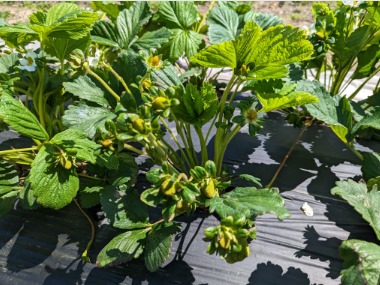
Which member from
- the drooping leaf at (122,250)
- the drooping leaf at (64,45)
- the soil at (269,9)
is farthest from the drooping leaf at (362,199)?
the soil at (269,9)

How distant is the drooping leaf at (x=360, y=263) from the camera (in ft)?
2.89

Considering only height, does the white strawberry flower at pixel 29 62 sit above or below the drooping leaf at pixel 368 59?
below

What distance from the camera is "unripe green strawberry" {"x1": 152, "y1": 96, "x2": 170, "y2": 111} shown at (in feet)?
3.14

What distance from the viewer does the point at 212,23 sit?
1610 mm

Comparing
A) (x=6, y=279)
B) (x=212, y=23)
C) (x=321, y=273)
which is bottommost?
(x=6, y=279)

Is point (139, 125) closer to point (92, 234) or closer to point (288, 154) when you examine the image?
point (92, 234)

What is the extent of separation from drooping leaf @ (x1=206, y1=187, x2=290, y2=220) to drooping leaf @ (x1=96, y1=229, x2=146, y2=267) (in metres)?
0.21

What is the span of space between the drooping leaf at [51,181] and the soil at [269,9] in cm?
227

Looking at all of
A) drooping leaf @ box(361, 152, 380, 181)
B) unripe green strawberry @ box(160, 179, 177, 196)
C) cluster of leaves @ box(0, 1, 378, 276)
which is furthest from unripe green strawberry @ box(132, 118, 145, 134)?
drooping leaf @ box(361, 152, 380, 181)

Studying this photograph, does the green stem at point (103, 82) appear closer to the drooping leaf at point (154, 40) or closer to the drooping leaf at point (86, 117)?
the drooping leaf at point (86, 117)

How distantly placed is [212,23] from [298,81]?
0.48 meters

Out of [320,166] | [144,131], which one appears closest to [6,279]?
[144,131]

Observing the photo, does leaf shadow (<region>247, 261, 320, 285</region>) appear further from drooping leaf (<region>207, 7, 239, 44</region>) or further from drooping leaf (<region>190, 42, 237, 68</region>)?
drooping leaf (<region>207, 7, 239, 44</region>)

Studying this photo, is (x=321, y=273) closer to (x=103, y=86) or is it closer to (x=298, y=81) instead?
(x=298, y=81)
